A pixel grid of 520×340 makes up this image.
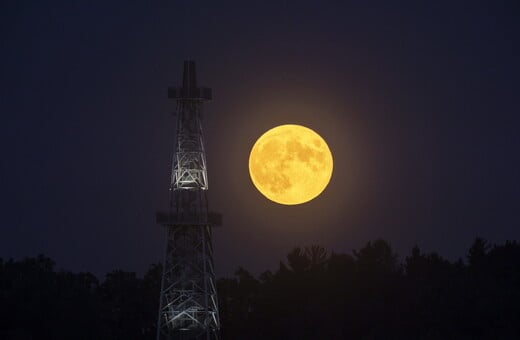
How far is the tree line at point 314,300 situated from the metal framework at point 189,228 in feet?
35.0

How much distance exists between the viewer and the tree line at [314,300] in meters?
89.5

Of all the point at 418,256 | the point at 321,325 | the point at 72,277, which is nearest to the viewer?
the point at 321,325

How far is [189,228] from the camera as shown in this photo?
82.8m

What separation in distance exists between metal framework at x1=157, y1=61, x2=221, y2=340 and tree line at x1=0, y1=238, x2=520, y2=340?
35.0 feet

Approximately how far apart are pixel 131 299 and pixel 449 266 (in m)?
27.5

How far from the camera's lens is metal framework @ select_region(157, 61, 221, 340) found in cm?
8212

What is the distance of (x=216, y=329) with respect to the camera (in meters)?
→ 83.1

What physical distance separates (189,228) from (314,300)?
2182cm

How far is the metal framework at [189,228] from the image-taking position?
82.1m

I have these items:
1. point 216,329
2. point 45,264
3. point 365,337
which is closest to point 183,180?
point 216,329

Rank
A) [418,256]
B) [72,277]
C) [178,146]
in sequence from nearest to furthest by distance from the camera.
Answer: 1. [178,146]
2. [72,277]
3. [418,256]

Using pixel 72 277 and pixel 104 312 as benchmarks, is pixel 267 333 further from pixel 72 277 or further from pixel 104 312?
pixel 72 277

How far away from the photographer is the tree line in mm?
89500

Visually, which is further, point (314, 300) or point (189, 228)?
point (314, 300)
